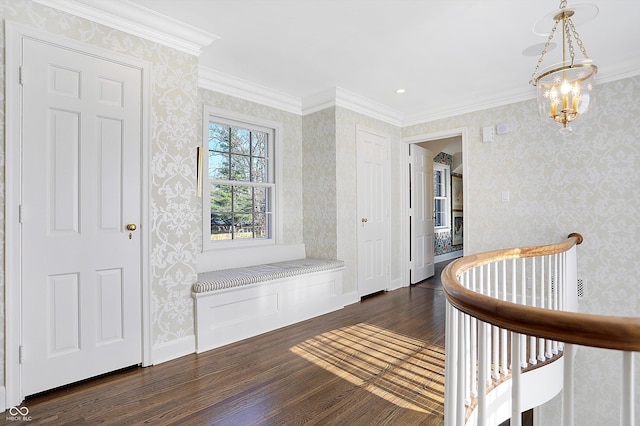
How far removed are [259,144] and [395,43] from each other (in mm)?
1903

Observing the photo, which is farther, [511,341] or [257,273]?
[257,273]

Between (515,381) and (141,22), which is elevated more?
(141,22)

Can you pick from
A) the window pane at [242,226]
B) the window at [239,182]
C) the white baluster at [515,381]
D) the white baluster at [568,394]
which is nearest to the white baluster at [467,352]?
the white baluster at [515,381]

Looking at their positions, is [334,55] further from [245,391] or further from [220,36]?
[245,391]

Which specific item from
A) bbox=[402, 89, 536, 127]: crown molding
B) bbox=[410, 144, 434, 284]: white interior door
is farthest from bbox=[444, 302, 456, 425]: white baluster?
bbox=[410, 144, 434, 284]: white interior door

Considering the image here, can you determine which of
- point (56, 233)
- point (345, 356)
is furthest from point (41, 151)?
point (345, 356)

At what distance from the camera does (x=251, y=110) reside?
3.78m

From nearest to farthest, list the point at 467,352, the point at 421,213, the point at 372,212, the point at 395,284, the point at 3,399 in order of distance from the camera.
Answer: the point at 467,352 → the point at 3,399 → the point at 372,212 → the point at 395,284 → the point at 421,213

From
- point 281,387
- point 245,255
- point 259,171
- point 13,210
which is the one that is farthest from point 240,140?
point 281,387

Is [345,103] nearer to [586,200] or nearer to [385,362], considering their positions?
Result: [586,200]

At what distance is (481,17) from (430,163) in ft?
10.5

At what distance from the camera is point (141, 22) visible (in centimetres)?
235

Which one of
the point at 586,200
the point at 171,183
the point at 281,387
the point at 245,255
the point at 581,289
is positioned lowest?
the point at 281,387

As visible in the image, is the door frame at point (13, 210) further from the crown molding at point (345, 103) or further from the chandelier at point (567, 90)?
the chandelier at point (567, 90)
